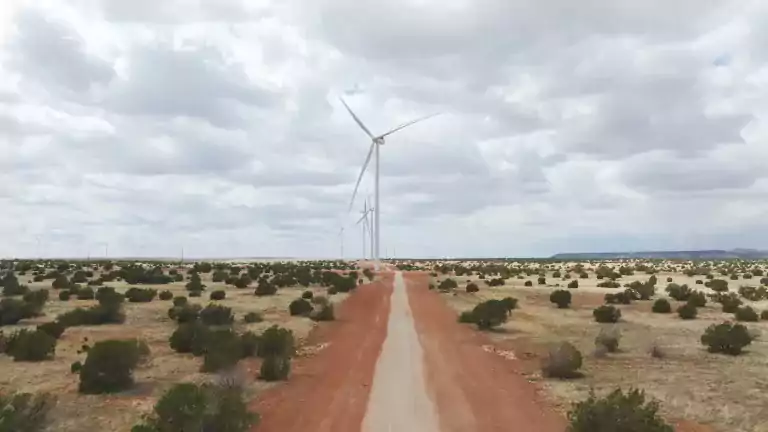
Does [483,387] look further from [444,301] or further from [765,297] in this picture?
[765,297]

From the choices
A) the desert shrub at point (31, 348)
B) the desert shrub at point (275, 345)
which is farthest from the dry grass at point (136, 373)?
the desert shrub at point (275, 345)

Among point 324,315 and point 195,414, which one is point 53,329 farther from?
point 195,414

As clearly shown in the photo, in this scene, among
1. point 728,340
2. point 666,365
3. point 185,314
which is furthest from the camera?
point 185,314

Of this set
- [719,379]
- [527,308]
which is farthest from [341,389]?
[527,308]

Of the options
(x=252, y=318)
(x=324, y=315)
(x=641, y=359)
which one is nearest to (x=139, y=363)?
(x=252, y=318)

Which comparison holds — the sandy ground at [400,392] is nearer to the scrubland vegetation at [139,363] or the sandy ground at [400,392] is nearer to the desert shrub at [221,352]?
the scrubland vegetation at [139,363]

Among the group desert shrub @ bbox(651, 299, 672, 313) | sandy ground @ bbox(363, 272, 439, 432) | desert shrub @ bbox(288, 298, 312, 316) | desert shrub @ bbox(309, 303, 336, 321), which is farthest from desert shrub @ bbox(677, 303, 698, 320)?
desert shrub @ bbox(288, 298, 312, 316)
